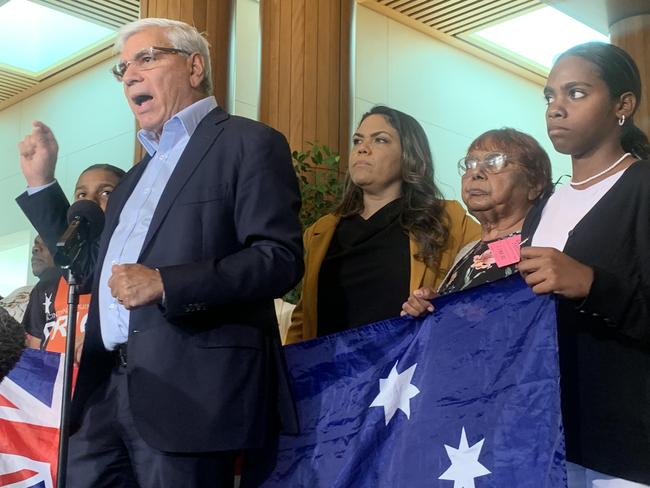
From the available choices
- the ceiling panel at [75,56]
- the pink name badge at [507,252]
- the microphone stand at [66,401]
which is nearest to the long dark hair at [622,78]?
the pink name badge at [507,252]

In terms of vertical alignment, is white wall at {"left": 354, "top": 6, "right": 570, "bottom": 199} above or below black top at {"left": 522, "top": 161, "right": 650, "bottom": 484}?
above

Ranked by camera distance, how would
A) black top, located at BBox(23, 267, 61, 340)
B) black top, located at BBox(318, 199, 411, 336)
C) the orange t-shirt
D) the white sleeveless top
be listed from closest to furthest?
1. the white sleeveless top
2. black top, located at BBox(318, 199, 411, 336)
3. the orange t-shirt
4. black top, located at BBox(23, 267, 61, 340)

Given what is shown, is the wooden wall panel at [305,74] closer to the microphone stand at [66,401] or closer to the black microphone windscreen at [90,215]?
the black microphone windscreen at [90,215]

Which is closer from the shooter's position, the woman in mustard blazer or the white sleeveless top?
the white sleeveless top

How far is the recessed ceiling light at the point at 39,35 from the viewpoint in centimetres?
902

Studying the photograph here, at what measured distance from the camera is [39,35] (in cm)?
930

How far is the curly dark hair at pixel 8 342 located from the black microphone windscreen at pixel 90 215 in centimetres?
67

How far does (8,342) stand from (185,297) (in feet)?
1.32

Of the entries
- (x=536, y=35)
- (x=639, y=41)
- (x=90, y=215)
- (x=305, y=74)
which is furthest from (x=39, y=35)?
(x=90, y=215)

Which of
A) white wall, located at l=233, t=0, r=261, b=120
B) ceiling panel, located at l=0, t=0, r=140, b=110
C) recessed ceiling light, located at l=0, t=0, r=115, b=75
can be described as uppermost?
recessed ceiling light, located at l=0, t=0, r=115, b=75

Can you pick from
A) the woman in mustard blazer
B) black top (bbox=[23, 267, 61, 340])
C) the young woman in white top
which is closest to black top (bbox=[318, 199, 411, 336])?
the woman in mustard blazer

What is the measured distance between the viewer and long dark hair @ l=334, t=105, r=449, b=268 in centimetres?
288

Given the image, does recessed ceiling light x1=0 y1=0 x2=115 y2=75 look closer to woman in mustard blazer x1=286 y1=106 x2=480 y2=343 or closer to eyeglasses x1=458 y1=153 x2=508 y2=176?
woman in mustard blazer x1=286 y1=106 x2=480 y2=343

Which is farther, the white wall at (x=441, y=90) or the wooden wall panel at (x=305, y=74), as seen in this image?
the white wall at (x=441, y=90)
